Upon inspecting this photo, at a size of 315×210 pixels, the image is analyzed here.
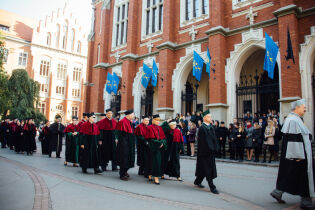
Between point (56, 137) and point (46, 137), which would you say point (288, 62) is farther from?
point (46, 137)

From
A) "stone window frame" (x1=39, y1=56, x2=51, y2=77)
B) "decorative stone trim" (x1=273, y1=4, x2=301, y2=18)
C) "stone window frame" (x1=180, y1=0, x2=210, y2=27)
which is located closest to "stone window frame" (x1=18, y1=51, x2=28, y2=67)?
"stone window frame" (x1=39, y1=56, x2=51, y2=77)

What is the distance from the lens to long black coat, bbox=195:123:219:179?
17.2 ft

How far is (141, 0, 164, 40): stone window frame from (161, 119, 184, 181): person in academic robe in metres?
13.4

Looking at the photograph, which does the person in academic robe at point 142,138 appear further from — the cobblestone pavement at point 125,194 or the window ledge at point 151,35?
the window ledge at point 151,35

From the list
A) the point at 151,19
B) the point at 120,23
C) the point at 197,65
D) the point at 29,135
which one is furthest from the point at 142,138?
the point at 120,23

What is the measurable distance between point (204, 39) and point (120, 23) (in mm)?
10041

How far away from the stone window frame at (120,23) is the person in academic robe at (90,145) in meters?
15.3

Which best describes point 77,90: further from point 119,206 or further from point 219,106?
point 119,206

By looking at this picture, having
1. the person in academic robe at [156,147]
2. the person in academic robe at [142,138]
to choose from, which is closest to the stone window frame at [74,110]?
the person in academic robe at [142,138]

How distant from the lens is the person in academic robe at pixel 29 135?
40.6ft

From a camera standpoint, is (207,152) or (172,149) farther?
(172,149)

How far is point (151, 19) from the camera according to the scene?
65.2 feet

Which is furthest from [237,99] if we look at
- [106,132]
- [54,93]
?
[54,93]

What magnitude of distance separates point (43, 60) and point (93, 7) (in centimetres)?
2114
